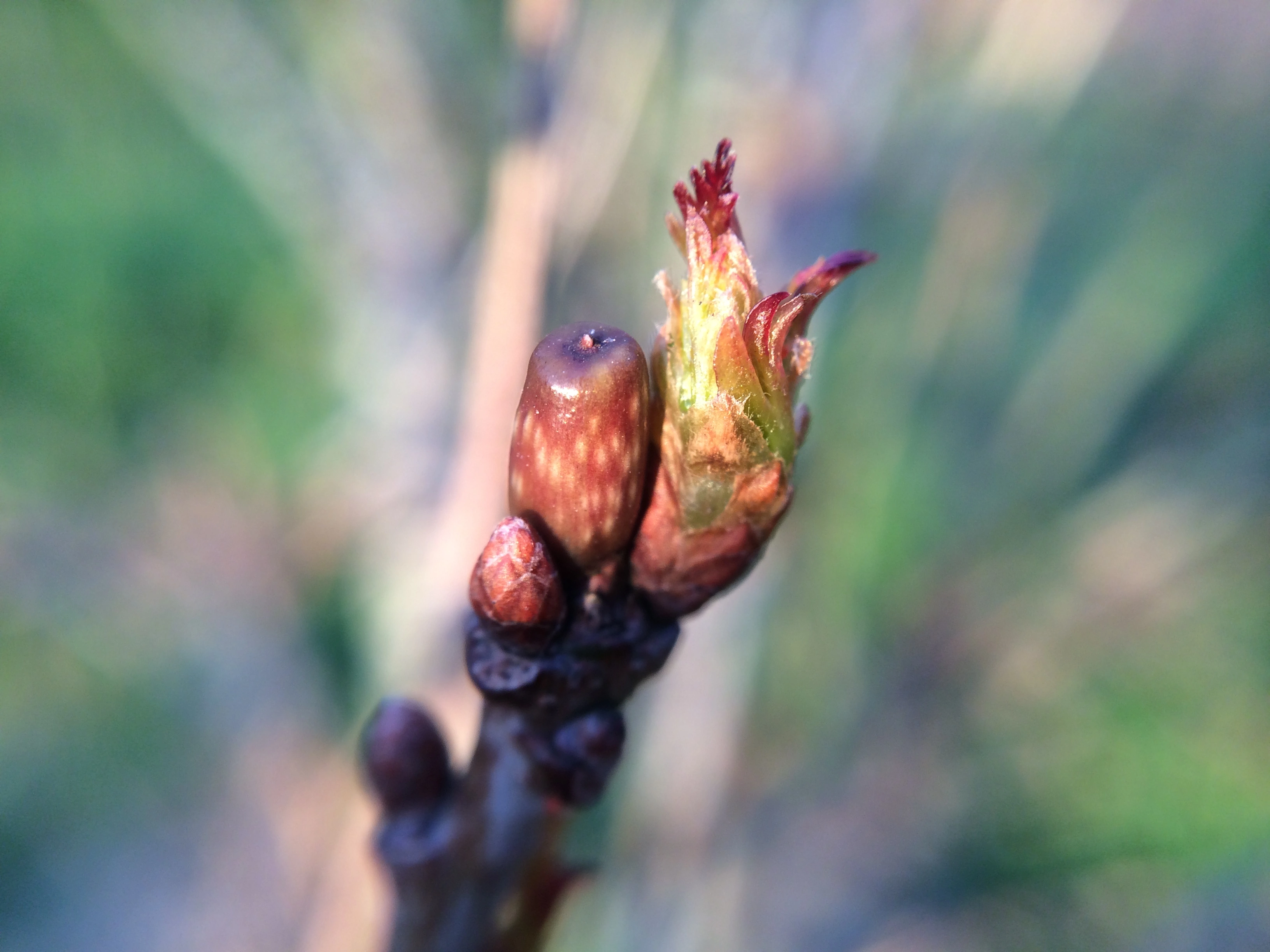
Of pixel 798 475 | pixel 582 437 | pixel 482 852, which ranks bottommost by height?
pixel 482 852

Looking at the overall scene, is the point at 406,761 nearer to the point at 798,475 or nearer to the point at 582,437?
the point at 582,437

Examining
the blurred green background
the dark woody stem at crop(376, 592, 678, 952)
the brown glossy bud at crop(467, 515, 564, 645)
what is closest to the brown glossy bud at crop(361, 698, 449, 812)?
the dark woody stem at crop(376, 592, 678, 952)

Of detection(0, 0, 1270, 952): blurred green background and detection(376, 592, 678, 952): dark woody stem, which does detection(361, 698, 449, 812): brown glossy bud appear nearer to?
detection(376, 592, 678, 952): dark woody stem

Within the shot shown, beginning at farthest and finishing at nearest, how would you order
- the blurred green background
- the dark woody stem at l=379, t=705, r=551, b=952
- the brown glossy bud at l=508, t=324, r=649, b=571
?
the blurred green background, the dark woody stem at l=379, t=705, r=551, b=952, the brown glossy bud at l=508, t=324, r=649, b=571

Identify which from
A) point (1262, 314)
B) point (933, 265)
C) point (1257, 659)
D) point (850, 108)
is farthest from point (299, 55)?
point (1257, 659)

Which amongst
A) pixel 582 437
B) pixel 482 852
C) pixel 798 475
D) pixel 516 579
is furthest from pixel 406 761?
pixel 798 475
